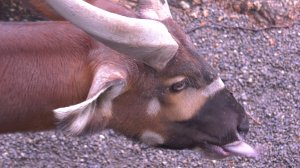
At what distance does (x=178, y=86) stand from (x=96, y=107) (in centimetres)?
37

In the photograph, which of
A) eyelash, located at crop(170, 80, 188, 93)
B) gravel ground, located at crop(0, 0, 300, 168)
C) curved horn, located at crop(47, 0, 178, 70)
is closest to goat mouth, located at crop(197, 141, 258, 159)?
eyelash, located at crop(170, 80, 188, 93)

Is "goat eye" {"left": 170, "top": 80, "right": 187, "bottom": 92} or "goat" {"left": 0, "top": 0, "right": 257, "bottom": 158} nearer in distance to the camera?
"goat" {"left": 0, "top": 0, "right": 257, "bottom": 158}

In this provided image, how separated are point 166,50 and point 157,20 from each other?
23cm

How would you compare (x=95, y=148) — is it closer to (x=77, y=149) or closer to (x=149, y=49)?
(x=77, y=149)

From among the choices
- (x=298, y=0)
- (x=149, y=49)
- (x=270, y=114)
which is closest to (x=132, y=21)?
(x=149, y=49)

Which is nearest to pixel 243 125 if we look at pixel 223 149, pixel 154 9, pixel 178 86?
pixel 223 149

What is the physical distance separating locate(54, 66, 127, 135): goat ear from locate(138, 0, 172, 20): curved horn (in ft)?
1.16

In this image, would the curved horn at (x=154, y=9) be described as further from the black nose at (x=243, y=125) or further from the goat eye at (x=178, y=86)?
the black nose at (x=243, y=125)

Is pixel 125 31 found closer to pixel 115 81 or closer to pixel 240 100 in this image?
pixel 115 81

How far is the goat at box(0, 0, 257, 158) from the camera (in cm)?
266

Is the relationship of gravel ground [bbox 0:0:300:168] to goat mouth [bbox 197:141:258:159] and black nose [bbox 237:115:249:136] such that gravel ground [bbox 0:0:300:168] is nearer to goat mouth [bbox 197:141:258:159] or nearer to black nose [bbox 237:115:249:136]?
goat mouth [bbox 197:141:258:159]

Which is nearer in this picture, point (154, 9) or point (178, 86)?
point (178, 86)

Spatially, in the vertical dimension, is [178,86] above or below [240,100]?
above

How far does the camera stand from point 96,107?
106 inches
